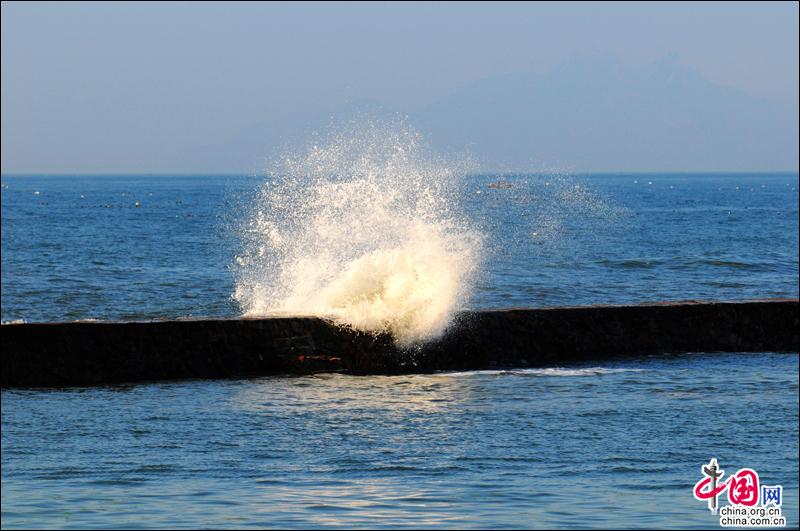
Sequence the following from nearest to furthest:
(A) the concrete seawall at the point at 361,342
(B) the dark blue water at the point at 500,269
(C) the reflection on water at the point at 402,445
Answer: (C) the reflection on water at the point at 402,445, (A) the concrete seawall at the point at 361,342, (B) the dark blue water at the point at 500,269

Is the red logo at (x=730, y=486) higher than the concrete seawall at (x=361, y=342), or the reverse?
the concrete seawall at (x=361, y=342)

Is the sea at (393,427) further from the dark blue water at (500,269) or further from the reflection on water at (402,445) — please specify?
the dark blue water at (500,269)

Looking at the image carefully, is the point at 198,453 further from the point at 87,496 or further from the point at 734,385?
the point at 734,385

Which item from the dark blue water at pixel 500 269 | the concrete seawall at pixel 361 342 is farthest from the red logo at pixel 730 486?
the dark blue water at pixel 500 269

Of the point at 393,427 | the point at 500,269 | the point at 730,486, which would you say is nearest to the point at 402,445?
A: the point at 393,427

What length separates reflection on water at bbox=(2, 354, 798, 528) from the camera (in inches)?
272

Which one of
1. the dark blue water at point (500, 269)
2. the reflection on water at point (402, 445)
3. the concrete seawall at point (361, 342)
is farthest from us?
the dark blue water at point (500, 269)

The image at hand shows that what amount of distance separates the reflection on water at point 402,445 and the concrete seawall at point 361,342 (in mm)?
317

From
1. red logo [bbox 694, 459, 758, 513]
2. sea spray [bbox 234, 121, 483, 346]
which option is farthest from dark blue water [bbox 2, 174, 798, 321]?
red logo [bbox 694, 459, 758, 513]

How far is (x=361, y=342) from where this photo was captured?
39.8 feet

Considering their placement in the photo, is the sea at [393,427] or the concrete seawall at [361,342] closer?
the sea at [393,427]

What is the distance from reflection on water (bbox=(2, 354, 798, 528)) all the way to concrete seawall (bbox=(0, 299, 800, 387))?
0.32 metres

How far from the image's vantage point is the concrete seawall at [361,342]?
11.2 metres

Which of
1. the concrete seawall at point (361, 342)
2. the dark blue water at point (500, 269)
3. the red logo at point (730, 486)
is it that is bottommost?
the red logo at point (730, 486)
